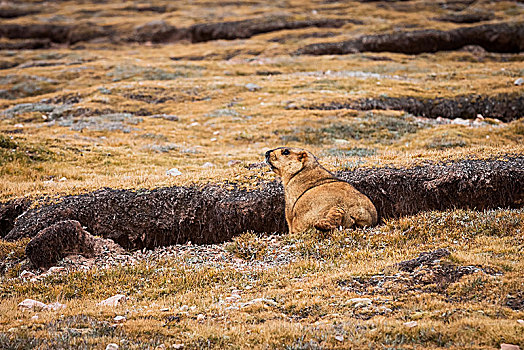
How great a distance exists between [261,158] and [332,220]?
971cm

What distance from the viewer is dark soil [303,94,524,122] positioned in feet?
94.5

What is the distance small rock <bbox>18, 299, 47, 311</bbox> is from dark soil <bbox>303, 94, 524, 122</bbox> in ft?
82.0

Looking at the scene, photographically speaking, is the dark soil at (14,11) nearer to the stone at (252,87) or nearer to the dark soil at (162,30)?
the dark soil at (162,30)

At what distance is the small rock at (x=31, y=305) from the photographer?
351 inches

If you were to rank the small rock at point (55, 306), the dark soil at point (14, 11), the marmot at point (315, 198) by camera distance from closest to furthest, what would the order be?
the small rock at point (55, 306)
the marmot at point (315, 198)
the dark soil at point (14, 11)

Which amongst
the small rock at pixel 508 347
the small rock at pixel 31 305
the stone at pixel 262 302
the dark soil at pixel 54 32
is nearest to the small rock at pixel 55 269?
the small rock at pixel 31 305

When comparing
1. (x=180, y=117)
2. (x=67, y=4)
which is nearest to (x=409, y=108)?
(x=180, y=117)

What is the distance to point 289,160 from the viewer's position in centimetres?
1298

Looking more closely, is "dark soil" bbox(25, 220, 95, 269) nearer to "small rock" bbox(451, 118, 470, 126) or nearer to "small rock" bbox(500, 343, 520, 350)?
"small rock" bbox(500, 343, 520, 350)

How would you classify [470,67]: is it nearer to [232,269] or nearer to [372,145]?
[372,145]

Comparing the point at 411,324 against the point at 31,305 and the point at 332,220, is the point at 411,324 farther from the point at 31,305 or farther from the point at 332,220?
the point at 31,305

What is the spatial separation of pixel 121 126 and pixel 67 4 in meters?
82.0

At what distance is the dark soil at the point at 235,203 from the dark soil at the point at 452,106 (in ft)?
52.9

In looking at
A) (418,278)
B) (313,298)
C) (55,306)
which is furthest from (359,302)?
(55,306)
